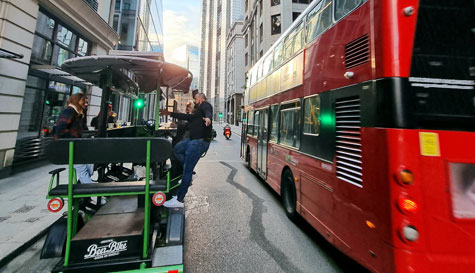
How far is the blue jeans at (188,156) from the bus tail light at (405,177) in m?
2.84

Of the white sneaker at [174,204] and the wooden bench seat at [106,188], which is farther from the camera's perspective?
the white sneaker at [174,204]

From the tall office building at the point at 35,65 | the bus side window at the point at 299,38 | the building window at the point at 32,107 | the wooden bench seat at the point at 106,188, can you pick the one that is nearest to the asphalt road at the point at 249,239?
the wooden bench seat at the point at 106,188

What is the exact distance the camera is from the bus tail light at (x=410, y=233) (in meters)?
1.75

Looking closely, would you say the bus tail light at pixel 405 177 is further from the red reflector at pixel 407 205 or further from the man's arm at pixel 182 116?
the man's arm at pixel 182 116

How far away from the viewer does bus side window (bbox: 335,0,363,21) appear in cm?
255

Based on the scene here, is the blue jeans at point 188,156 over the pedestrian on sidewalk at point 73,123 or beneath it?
beneath

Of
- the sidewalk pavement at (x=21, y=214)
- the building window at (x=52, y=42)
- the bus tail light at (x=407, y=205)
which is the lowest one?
the sidewalk pavement at (x=21, y=214)

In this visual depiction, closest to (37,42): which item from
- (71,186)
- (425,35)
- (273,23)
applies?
(71,186)

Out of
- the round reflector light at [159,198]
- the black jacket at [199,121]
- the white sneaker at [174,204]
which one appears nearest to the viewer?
the round reflector light at [159,198]

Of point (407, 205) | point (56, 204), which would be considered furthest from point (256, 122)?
point (56, 204)

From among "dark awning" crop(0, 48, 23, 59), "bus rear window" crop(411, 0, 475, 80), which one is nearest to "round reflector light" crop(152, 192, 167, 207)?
"bus rear window" crop(411, 0, 475, 80)

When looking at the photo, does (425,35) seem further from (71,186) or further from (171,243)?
(71,186)

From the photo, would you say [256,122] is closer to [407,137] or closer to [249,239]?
[249,239]

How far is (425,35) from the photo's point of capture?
6.28 feet
